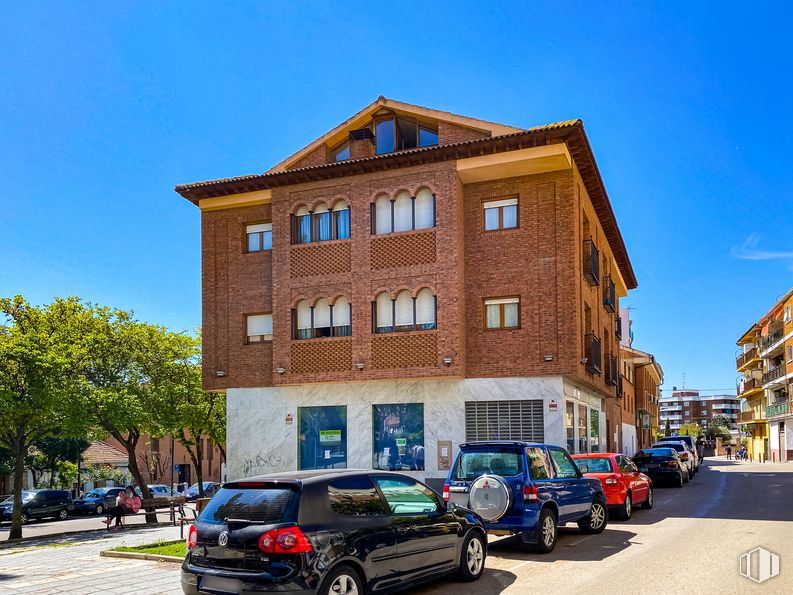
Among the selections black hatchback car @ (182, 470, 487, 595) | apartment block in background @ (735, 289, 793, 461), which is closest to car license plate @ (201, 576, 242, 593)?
black hatchback car @ (182, 470, 487, 595)

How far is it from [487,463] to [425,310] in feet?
37.0

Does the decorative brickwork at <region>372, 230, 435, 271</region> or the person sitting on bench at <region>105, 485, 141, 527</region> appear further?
the person sitting on bench at <region>105, 485, 141, 527</region>

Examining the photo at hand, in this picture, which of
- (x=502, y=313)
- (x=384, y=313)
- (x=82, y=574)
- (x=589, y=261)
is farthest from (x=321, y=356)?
(x=82, y=574)

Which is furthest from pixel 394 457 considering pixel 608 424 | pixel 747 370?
pixel 747 370

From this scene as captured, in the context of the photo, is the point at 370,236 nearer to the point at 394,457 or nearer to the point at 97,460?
the point at 394,457

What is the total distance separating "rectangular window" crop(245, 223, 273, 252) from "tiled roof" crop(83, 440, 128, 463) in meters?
44.9

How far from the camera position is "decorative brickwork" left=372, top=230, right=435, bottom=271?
928 inches

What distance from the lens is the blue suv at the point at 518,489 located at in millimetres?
11922

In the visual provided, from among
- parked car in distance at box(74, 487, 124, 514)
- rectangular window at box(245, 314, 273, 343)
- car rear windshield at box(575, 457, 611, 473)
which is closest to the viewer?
car rear windshield at box(575, 457, 611, 473)

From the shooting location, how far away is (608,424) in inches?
1400

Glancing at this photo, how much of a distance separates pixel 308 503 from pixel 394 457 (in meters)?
16.6

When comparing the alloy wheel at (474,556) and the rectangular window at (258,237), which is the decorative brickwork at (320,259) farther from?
the alloy wheel at (474,556)

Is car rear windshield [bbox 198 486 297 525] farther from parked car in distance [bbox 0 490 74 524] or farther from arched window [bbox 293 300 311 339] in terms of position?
parked car in distance [bbox 0 490 74 524]

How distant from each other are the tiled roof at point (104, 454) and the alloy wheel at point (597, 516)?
191 ft
